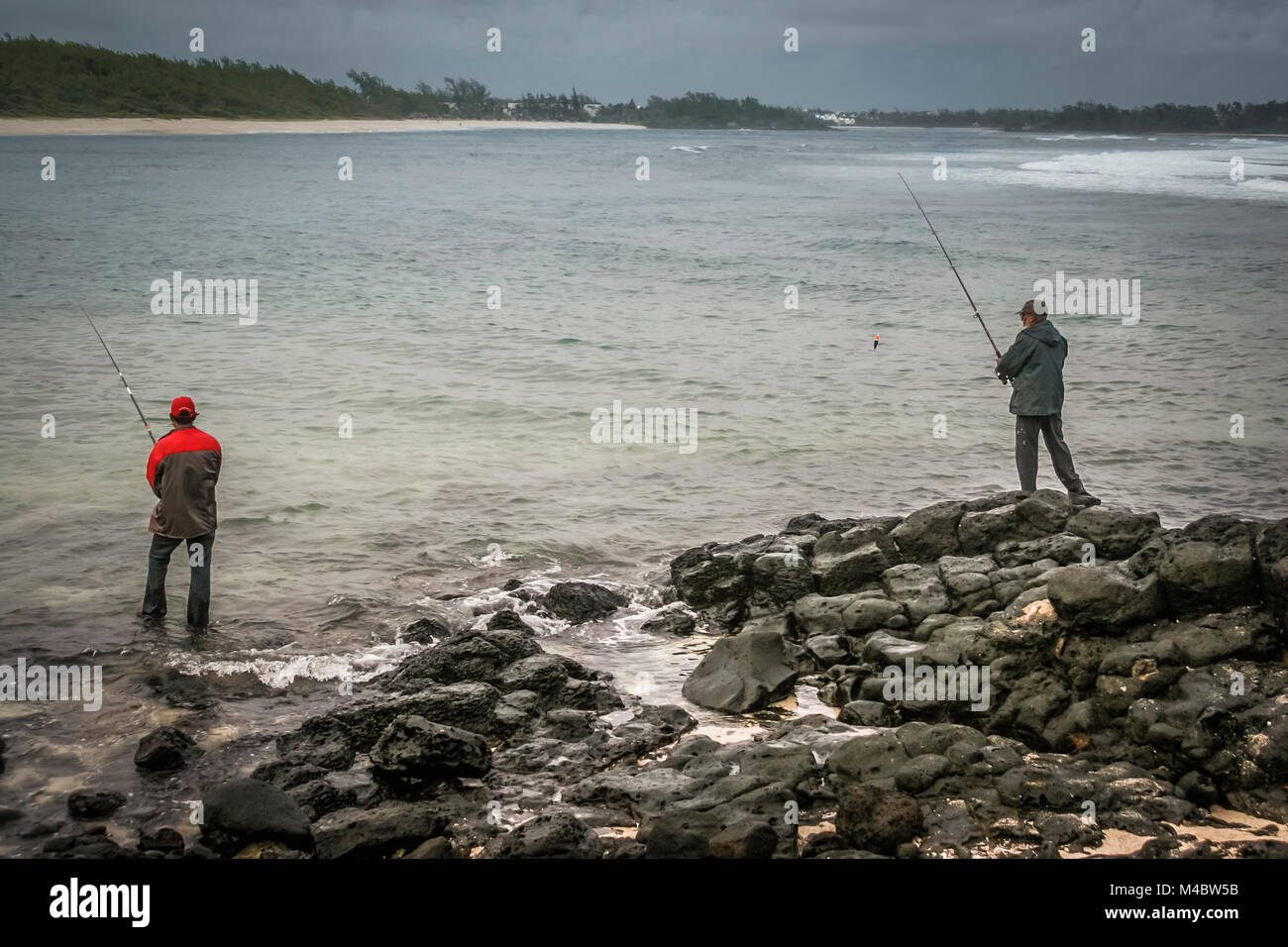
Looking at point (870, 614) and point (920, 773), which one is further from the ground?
point (870, 614)

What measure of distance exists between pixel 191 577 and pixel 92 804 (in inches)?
105

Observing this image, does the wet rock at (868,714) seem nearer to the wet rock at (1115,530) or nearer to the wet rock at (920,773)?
the wet rock at (920,773)

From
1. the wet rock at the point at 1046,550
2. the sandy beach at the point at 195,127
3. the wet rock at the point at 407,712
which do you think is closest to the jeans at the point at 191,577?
the wet rock at the point at 407,712

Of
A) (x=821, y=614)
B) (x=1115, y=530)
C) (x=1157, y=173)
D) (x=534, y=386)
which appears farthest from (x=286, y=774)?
(x=1157, y=173)

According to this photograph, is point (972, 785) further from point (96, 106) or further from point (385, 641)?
point (96, 106)

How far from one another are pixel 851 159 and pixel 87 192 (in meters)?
56.1

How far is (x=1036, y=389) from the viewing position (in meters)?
10.1

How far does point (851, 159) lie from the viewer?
85438 millimetres

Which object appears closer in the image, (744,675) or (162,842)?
(162,842)

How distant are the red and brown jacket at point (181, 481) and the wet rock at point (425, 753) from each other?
2719 millimetres

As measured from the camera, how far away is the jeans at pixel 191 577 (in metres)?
8.50

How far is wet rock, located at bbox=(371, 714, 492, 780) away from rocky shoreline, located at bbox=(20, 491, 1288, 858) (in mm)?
13

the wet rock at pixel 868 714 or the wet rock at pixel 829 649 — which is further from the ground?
the wet rock at pixel 829 649

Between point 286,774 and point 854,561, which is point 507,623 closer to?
point 286,774
